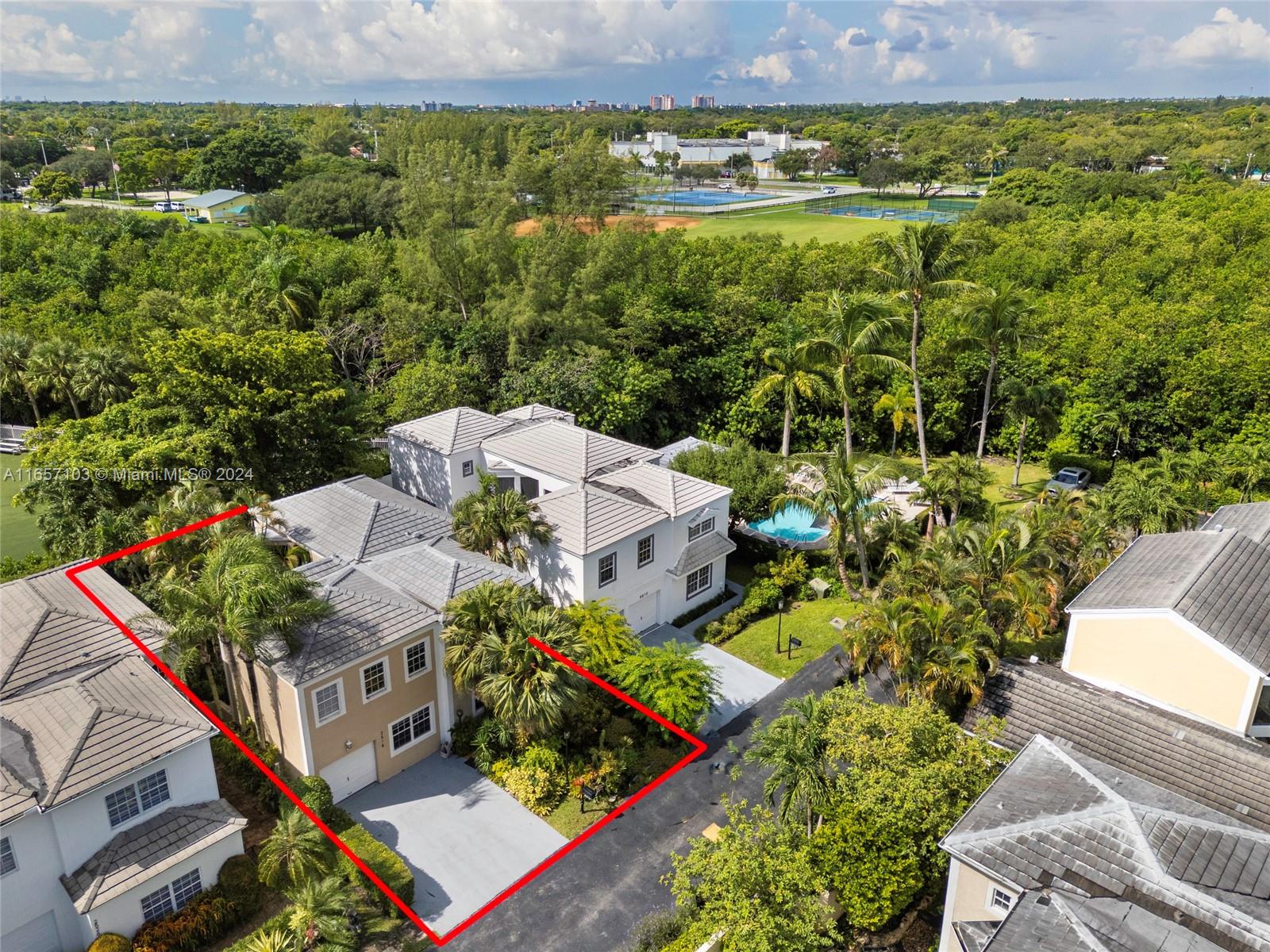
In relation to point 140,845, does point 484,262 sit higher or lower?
higher

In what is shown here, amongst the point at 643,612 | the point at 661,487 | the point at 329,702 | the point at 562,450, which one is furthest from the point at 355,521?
the point at 661,487

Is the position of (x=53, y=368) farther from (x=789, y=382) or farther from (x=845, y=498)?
(x=845, y=498)

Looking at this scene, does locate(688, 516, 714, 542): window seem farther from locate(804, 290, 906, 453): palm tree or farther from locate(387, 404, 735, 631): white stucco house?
locate(804, 290, 906, 453): palm tree

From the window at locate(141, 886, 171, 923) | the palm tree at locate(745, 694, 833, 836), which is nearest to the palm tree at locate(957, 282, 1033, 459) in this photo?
the palm tree at locate(745, 694, 833, 836)

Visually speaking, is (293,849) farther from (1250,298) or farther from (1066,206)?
(1066,206)

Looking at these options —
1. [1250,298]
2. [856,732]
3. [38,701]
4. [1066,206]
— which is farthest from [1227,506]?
[1066,206]

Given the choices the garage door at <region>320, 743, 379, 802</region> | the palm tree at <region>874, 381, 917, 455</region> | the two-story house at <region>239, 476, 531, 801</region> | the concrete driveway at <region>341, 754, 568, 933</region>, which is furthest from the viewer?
the palm tree at <region>874, 381, 917, 455</region>
